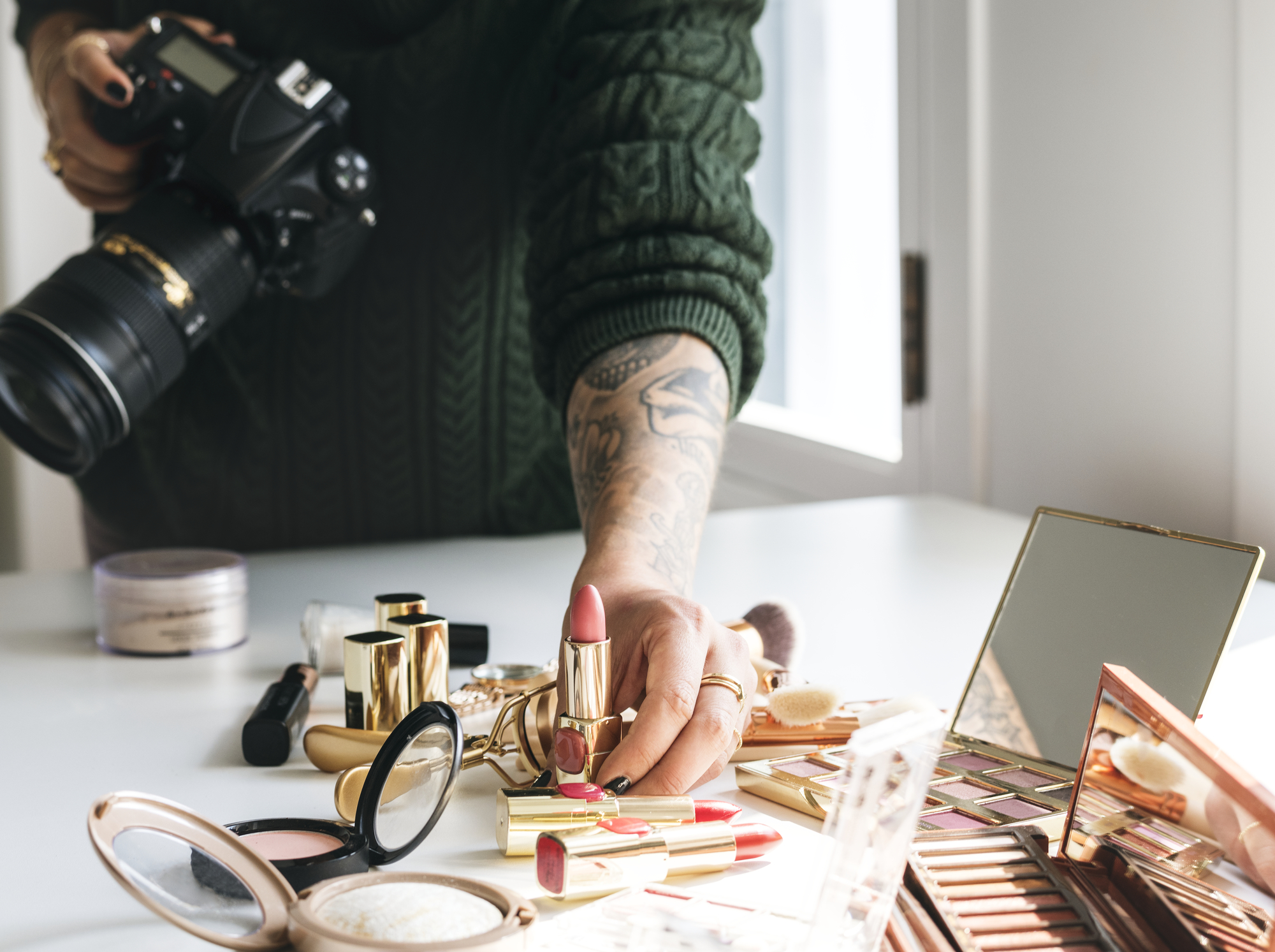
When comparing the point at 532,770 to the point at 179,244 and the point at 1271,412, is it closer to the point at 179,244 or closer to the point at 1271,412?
the point at 179,244

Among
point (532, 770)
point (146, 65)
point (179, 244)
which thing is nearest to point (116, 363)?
point (179, 244)

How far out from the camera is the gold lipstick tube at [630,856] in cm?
33

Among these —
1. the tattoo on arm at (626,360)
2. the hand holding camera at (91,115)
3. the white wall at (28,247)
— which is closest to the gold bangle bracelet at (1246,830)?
the tattoo on arm at (626,360)

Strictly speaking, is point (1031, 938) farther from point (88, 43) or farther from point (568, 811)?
point (88, 43)

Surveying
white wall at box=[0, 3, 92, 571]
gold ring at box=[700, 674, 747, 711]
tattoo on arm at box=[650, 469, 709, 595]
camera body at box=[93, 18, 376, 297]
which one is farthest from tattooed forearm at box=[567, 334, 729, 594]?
white wall at box=[0, 3, 92, 571]

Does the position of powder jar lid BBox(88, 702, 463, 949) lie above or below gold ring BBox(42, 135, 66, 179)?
below

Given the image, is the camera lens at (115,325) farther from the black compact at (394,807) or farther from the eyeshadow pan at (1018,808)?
the eyeshadow pan at (1018,808)

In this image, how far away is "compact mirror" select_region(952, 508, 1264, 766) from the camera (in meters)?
0.40

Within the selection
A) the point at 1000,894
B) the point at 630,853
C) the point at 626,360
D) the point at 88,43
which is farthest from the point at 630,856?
the point at 88,43

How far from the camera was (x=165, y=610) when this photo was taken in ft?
2.03

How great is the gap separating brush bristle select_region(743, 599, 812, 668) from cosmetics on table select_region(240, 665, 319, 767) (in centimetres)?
21

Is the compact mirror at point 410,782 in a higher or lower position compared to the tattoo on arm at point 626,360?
lower

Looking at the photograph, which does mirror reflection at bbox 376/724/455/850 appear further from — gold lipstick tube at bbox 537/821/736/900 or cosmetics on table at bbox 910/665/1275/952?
cosmetics on table at bbox 910/665/1275/952

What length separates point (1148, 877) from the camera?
30cm
